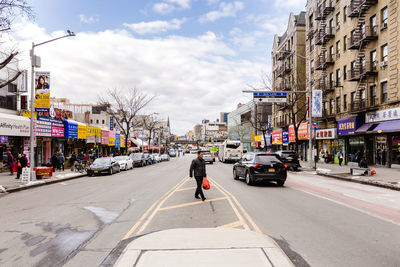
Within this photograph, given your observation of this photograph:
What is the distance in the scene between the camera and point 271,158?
51.2ft

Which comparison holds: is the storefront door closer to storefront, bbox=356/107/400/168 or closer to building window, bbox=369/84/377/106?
storefront, bbox=356/107/400/168

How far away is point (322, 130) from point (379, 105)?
11.8 m

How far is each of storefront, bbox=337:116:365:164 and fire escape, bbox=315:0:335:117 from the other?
16.1ft

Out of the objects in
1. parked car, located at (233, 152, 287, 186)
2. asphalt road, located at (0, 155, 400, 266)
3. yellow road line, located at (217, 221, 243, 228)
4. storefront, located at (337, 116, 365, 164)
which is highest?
storefront, located at (337, 116, 365, 164)

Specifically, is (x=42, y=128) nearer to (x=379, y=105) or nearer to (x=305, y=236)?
(x=305, y=236)

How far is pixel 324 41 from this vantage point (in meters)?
37.2

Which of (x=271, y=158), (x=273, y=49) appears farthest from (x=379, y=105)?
(x=273, y=49)

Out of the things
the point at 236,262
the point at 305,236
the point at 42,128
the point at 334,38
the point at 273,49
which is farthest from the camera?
the point at 273,49

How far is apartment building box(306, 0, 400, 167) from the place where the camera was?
1008 inches

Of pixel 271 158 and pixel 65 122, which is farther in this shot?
pixel 65 122

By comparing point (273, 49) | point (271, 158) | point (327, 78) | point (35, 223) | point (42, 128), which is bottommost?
point (35, 223)

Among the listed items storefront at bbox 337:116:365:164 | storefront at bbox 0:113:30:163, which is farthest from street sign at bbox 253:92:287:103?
storefront at bbox 0:113:30:163

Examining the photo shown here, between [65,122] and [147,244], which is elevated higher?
[65,122]

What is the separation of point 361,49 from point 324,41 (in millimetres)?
8602
